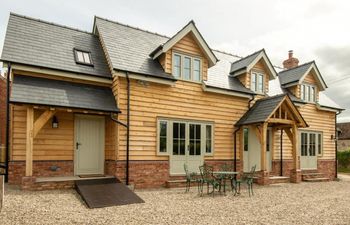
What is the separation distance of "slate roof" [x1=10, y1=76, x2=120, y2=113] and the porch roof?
6313 mm

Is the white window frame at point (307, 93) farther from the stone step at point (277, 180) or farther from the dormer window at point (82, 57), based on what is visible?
the dormer window at point (82, 57)

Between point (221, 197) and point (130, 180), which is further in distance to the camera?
point (130, 180)

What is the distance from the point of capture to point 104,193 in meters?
8.41

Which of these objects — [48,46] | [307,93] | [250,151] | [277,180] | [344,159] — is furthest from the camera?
[344,159]

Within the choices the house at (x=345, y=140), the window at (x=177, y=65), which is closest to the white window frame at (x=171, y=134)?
the window at (x=177, y=65)

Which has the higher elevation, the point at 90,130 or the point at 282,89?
the point at 282,89

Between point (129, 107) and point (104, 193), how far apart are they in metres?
3.68

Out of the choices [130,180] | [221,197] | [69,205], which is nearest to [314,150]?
[221,197]

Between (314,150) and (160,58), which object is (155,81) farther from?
(314,150)

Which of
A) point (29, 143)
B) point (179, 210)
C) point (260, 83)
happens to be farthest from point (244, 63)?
point (29, 143)

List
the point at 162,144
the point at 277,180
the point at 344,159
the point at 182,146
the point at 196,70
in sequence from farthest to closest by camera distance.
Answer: the point at 344,159 → the point at 277,180 → the point at 196,70 → the point at 182,146 → the point at 162,144

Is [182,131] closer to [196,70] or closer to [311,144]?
[196,70]

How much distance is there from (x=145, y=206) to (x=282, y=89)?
13087 millimetres

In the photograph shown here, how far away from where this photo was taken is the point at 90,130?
36.9 feet
